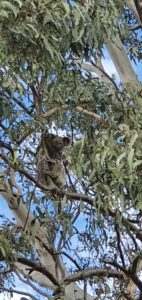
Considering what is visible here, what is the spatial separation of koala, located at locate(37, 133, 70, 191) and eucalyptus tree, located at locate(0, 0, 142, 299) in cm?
6

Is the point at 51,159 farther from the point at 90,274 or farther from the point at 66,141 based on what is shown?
the point at 90,274

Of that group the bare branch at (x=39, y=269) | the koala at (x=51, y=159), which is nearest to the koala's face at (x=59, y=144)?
the koala at (x=51, y=159)

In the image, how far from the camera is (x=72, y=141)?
3.22 meters

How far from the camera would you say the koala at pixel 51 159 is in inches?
125

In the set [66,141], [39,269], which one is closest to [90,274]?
[39,269]

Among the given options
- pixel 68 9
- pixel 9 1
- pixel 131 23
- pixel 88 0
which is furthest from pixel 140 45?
pixel 9 1

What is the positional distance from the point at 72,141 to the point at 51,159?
5.9 inches

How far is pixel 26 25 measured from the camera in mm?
2514

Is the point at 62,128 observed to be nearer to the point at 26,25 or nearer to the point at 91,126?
the point at 91,126

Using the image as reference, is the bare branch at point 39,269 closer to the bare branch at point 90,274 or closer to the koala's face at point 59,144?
the bare branch at point 90,274

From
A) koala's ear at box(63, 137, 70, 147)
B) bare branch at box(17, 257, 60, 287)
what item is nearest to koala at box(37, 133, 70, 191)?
koala's ear at box(63, 137, 70, 147)

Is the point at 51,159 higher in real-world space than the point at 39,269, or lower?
higher

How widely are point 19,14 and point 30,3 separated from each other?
3.0 inches

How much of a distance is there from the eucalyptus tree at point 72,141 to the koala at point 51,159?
6cm
